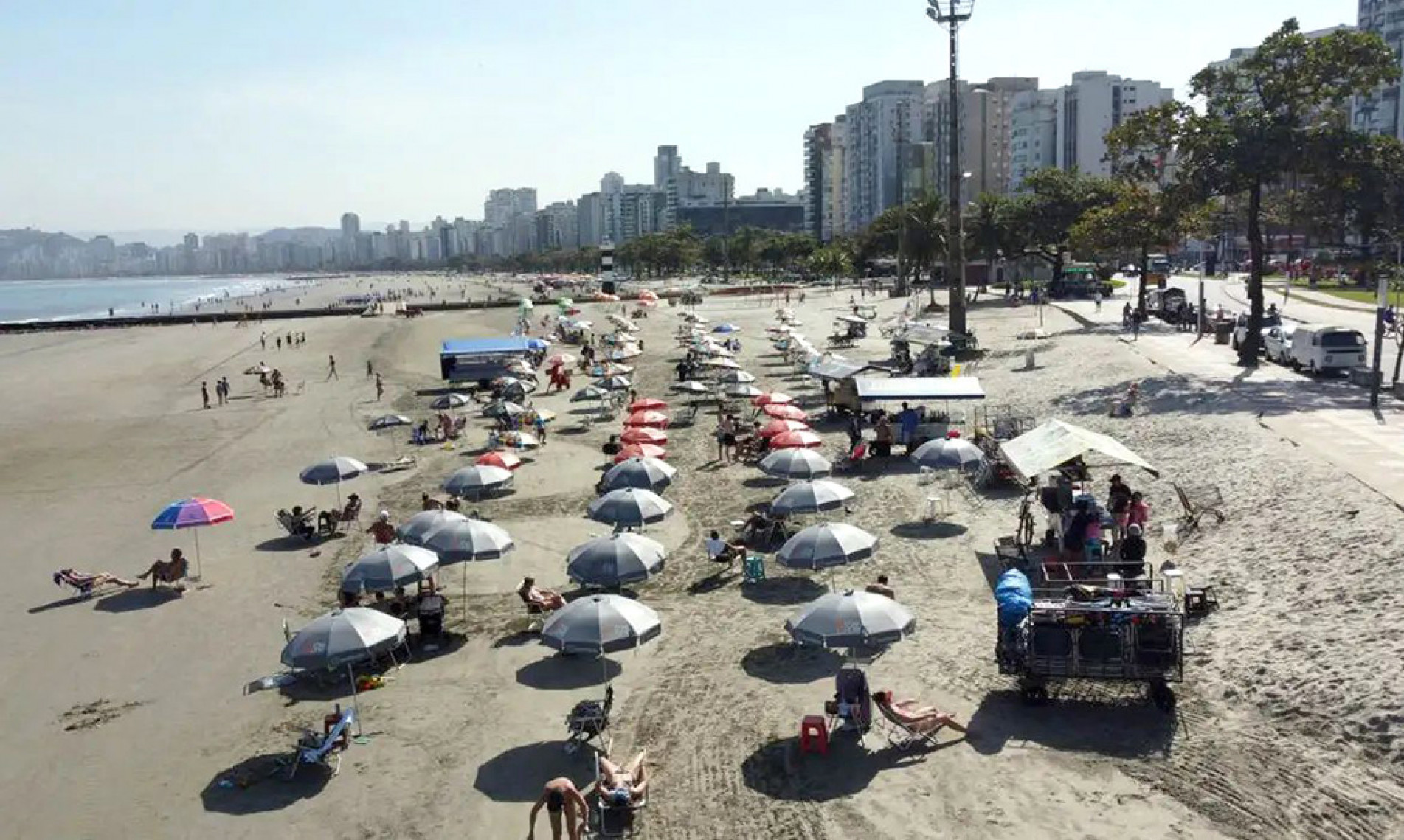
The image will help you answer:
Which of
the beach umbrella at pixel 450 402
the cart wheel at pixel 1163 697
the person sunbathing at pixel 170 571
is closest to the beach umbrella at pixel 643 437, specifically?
the person sunbathing at pixel 170 571

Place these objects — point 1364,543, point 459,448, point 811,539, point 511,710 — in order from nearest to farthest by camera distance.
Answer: point 511,710, point 1364,543, point 811,539, point 459,448

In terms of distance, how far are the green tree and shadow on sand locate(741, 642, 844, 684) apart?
23.9 metres

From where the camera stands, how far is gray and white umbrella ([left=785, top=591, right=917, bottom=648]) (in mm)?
12812

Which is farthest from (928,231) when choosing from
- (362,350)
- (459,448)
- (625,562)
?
(625,562)

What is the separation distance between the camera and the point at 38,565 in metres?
21.4

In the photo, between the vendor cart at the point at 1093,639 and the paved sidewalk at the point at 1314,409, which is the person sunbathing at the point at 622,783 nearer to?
the vendor cart at the point at 1093,639

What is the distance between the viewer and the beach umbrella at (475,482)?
71.9 feet

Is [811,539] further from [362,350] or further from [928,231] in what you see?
[928,231]

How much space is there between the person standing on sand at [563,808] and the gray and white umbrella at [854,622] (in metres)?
3.82

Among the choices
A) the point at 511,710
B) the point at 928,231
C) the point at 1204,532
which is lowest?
the point at 511,710

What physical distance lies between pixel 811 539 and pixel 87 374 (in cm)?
5324

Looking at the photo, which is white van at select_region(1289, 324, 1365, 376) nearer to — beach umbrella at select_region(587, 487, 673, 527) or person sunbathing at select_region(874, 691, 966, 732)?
beach umbrella at select_region(587, 487, 673, 527)

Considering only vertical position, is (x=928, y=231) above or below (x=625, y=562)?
above

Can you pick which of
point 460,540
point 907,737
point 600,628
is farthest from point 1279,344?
point 600,628
